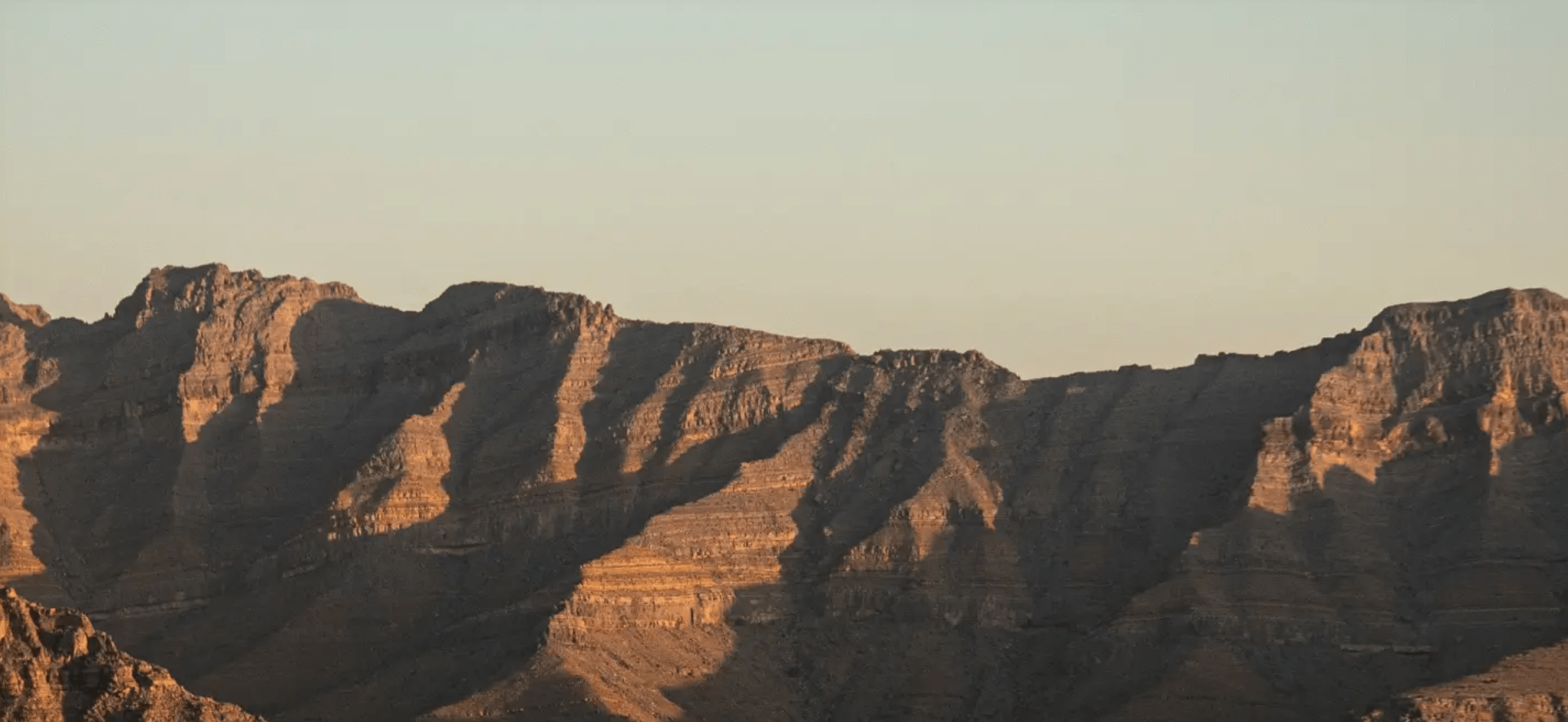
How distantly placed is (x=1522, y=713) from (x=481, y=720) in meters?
49.6

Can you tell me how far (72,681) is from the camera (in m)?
152

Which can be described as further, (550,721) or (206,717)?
(550,721)

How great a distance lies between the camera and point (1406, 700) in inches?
7534

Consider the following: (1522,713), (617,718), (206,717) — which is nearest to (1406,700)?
(1522,713)

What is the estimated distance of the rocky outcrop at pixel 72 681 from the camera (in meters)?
150

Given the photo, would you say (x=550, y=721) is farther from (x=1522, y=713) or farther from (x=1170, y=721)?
(x=1522, y=713)

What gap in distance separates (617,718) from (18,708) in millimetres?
54255

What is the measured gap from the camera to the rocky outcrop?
5910 inches

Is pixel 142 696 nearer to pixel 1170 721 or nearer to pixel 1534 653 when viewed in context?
pixel 1170 721

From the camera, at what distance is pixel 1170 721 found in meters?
200

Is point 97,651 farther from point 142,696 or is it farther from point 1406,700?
point 1406,700

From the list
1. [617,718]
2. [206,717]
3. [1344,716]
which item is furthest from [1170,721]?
[206,717]

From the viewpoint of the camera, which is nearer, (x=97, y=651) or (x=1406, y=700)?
(x=97, y=651)

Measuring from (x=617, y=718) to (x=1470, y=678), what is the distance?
4083cm
